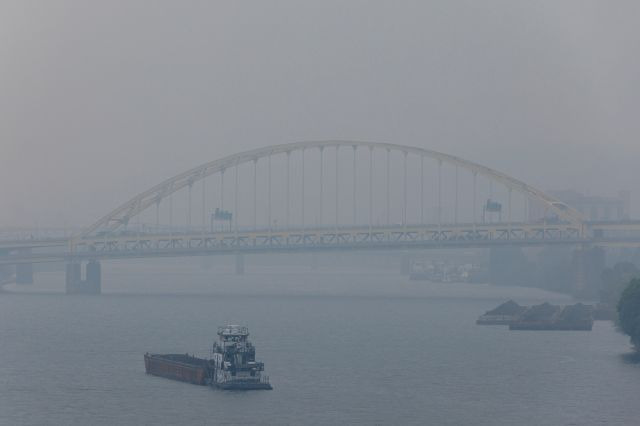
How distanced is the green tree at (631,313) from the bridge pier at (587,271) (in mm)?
41834

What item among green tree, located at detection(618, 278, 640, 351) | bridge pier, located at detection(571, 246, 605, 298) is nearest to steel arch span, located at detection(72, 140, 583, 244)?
bridge pier, located at detection(571, 246, 605, 298)

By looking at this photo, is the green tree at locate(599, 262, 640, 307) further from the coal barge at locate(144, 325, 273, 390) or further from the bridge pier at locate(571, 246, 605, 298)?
the coal barge at locate(144, 325, 273, 390)

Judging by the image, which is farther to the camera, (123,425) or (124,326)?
(124,326)

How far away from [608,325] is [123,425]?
38.6 meters

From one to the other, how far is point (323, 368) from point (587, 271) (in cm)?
5354

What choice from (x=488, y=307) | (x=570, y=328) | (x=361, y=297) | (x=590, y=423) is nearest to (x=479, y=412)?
(x=590, y=423)

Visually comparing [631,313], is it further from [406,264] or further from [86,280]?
[406,264]

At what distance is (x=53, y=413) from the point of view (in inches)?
1704

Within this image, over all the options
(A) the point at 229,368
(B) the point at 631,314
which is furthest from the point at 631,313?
(A) the point at 229,368

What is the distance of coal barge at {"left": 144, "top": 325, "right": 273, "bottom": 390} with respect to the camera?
48344 mm

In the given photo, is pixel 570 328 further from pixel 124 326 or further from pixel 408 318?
pixel 124 326

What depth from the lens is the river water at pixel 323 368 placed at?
43.8 metres

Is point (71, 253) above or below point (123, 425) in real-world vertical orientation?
above

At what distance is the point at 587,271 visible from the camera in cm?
10431
